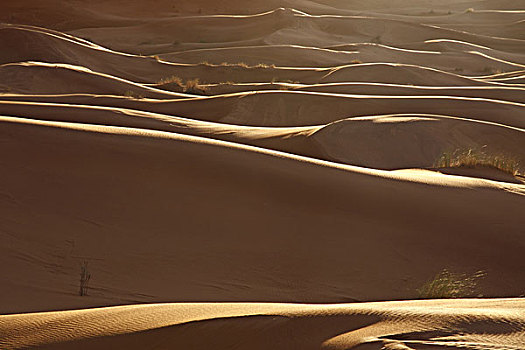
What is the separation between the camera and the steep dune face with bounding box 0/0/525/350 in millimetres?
4230

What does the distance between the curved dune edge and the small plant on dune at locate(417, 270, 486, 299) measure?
1.70 m

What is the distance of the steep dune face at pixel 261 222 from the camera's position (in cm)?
423

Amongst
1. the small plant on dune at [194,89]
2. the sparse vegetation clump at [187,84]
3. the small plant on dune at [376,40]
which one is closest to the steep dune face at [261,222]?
the small plant on dune at [194,89]

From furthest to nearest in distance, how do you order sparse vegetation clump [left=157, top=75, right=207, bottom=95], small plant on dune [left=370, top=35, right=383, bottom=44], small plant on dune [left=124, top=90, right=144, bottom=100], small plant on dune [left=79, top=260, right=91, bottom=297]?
small plant on dune [left=370, top=35, right=383, bottom=44]
sparse vegetation clump [left=157, top=75, right=207, bottom=95]
small plant on dune [left=124, top=90, right=144, bottom=100]
small plant on dune [left=79, top=260, right=91, bottom=297]

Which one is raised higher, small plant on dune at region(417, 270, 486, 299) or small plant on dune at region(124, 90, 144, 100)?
small plant on dune at region(417, 270, 486, 299)

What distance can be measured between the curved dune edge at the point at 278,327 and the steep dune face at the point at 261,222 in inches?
0.6

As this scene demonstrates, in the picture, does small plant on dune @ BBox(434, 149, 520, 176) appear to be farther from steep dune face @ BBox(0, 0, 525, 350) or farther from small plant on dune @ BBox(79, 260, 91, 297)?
A: small plant on dune @ BBox(79, 260, 91, 297)

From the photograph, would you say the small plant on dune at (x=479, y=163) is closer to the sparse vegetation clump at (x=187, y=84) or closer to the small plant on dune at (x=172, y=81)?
the sparse vegetation clump at (x=187, y=84)

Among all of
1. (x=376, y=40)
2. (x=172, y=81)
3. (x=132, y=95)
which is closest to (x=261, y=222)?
(x=132, y=95)

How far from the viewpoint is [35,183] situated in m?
8.59

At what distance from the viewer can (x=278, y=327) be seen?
163 inches

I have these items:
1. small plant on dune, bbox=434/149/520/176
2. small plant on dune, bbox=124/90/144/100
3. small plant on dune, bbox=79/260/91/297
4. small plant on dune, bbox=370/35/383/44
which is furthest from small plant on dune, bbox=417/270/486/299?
small plant on dune, bbox=370/35/383/44

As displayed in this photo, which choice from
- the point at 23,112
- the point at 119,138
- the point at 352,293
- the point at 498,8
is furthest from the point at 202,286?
the point at 498,8

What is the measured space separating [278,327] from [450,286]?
2870 mm
